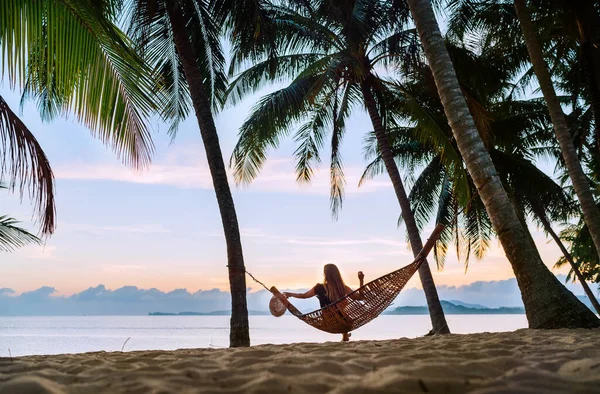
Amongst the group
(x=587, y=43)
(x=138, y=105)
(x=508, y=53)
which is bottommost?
(x=138, y=105)

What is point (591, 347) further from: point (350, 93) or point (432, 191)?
point (432, 191)

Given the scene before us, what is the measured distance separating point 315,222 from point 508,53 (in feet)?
17.5

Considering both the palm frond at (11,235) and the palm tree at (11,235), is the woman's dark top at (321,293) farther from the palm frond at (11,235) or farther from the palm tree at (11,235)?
the palm frond at (11,235)

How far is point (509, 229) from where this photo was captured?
360cm

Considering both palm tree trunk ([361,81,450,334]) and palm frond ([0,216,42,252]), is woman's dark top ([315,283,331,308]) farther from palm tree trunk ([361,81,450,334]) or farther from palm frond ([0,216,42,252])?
palm frond ([0,216,42,252])

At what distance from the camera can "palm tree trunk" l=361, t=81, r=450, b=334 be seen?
6.21 metres

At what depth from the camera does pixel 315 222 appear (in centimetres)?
1157

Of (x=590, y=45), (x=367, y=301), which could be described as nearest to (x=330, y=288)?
Result: (x=367, y=301)

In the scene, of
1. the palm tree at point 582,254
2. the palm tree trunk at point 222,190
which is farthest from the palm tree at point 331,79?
the palm tree at point 582,254

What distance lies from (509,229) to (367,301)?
133cm

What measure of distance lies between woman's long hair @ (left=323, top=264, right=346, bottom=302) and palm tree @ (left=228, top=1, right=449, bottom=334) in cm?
169

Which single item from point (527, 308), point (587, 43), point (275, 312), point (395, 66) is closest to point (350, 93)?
point (395, 66)

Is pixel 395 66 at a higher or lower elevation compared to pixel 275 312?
higher

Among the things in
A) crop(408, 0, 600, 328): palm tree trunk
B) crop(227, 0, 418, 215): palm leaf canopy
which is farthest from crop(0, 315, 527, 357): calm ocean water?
crop(408, 0, 600, 328): palm tree trunk
